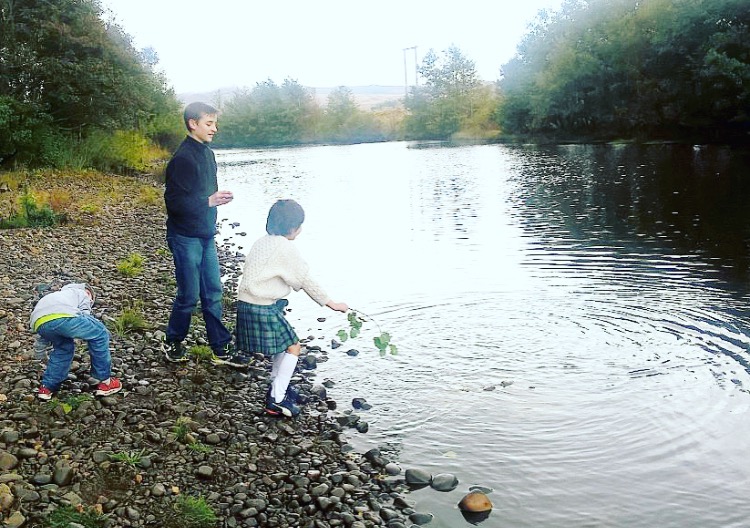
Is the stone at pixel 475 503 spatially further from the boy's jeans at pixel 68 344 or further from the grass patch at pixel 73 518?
the boy's jeans at pixel 68 344

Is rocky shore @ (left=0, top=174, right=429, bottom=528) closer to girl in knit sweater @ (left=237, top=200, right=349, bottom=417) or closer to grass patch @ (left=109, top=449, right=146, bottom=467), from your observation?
grass patch @ (left=109, top=449, right=146, bottom=467)

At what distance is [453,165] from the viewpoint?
47625 millimetres

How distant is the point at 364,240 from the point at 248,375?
450 inches

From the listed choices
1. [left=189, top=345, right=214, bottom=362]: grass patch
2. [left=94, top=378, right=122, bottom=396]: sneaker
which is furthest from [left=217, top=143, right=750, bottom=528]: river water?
[left=94, top=378, right=122, bottom=396]: sneaker

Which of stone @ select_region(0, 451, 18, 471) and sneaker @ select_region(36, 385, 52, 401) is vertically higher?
sneaker @ select_region(36, 385, 52, 401)

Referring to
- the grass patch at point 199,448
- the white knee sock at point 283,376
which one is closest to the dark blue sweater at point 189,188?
the white knee sock at point 283,376

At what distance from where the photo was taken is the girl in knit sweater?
6.33m

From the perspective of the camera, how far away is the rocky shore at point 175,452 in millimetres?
4812

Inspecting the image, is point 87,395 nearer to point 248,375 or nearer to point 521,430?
point 248,375

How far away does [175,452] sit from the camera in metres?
5.57

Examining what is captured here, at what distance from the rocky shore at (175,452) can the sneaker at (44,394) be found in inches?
2.1

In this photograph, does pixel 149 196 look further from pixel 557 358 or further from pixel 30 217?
pixel 557 358

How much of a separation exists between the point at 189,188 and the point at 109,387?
202cm

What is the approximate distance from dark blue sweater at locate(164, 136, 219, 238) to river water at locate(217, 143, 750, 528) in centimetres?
222
